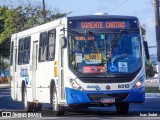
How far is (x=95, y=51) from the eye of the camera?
18062 millimetres

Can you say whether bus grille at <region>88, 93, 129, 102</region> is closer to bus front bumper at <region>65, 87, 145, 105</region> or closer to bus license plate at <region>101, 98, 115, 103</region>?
bus front bumper at <region>65, 87, 145, 105</region>

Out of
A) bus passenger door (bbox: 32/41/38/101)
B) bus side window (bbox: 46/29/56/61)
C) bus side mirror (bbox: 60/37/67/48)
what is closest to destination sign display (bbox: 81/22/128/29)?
bus side mirror (bbox: 60/37/67/48)

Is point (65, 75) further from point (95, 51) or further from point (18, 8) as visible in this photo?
point (18, 8)

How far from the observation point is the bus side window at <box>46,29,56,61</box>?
19516 millimetres

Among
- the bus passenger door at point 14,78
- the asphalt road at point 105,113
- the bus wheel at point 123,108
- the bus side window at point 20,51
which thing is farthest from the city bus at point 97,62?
the bus passenger door at point 14,78

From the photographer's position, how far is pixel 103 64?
18.0 metres

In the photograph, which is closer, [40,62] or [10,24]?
[40,62]

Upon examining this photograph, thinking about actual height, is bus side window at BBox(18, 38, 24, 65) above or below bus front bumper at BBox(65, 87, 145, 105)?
above

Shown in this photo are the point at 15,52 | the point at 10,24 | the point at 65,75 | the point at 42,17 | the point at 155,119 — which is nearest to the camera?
the point at 155,119

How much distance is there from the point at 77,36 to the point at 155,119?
3661 millimetres

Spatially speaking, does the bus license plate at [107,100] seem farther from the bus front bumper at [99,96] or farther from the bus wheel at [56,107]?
the bus wheel at [56,107]

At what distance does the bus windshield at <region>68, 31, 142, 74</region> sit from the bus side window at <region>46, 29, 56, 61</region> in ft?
4.82

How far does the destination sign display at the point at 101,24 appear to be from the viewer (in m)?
18.3

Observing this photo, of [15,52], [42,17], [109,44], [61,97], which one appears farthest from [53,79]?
[42,17]
